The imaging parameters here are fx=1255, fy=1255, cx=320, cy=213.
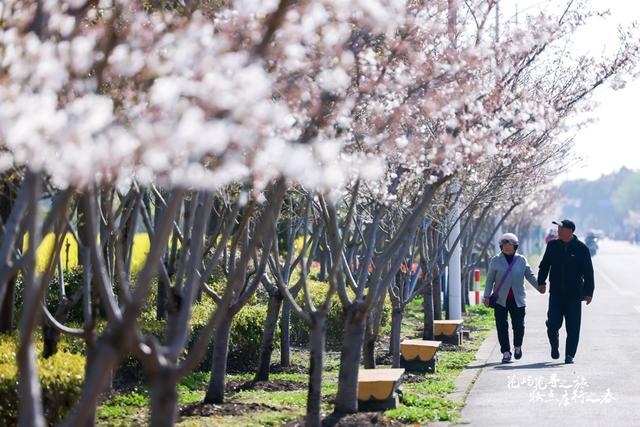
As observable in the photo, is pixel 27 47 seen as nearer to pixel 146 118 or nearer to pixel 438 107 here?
pixel 146 118

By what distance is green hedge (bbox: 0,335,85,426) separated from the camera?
8.80m

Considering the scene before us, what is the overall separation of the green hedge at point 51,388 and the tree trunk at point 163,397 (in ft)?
9.93

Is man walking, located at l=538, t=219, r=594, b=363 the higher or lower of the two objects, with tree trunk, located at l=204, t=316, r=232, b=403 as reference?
higher

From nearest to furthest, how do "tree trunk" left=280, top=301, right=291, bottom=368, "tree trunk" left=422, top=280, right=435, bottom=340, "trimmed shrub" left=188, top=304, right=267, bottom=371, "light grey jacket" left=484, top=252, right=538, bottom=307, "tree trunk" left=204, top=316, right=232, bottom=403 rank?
"tree trunk" left=204, top=316, right=232, bottom=403 → "light grey jacket" left=484, top=252, right=538, bottom=307 → "trimmed shrub" left=188, top=304, right=267, bottom=371 → "tree trunk" left=280, top=301, right=291, bottom=368 → "tree trunk" left=422, top=280, right=435, bottom=340

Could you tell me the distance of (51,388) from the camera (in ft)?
29.4

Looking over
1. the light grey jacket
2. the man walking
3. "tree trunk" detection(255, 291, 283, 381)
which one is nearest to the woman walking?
the light grey jacket

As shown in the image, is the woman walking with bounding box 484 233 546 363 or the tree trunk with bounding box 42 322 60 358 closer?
the tree trunk with bounding box 42 322 60 358

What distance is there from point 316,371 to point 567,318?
5.53 meters

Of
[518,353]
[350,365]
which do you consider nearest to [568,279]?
[518,353]

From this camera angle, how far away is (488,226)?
39.9m

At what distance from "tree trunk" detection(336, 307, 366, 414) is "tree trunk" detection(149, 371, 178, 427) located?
3842 millimetres

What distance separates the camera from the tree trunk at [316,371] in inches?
355

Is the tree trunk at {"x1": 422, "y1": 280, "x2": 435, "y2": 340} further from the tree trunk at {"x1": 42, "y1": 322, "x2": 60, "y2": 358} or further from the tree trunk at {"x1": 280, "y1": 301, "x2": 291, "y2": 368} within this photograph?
the tree trunk at {"x1": 42, "y1": 322, "x2": 60, "y2": 358}

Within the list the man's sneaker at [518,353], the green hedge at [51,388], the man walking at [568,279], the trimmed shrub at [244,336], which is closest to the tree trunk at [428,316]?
the man's sneaker at [518,353]
